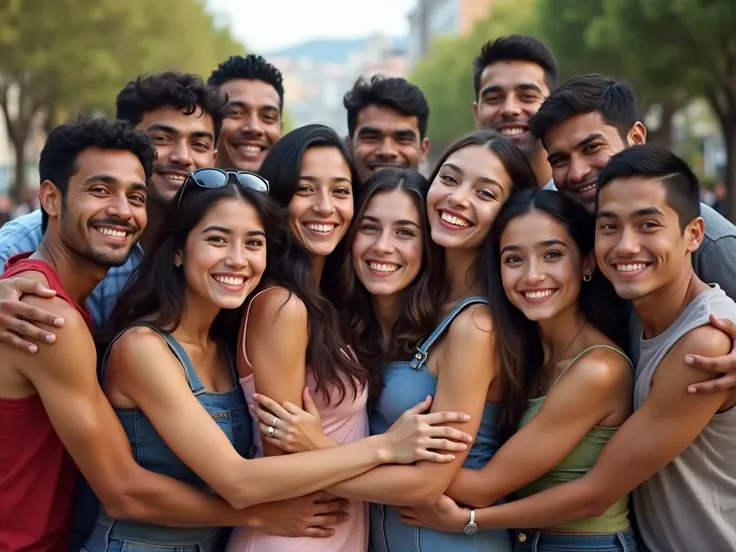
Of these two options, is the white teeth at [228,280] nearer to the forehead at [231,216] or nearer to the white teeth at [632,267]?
the forehead at [231,216]

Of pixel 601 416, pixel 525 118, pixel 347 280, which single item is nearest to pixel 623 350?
pixel 601 416

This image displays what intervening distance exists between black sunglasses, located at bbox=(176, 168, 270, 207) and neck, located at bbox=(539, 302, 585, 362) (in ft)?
5.01

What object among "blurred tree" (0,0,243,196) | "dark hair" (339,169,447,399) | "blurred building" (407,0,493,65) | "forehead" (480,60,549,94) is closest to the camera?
"dark hair" (339,169,447,399)

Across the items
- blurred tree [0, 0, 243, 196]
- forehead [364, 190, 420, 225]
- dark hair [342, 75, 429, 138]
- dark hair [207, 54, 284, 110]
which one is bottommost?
forehead [364, 190, 420, 225]

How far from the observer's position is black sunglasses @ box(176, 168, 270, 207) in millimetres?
4316

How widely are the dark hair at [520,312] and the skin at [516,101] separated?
2128mm

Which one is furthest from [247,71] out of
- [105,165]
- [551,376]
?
[551,376]

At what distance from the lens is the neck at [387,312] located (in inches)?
189

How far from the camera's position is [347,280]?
4.84 meters

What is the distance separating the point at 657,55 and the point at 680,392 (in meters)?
18.8

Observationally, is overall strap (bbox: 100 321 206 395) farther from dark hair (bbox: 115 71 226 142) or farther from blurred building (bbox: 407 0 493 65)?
blurred building (bbox: 407 0 493 65)

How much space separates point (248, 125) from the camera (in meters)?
6.96

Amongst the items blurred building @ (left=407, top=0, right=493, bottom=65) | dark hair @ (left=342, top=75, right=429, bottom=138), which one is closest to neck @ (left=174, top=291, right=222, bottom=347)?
dark hair @ (left=342, top=75, right=429, bottom=138)

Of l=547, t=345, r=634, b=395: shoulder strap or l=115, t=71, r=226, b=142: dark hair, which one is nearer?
l=547, t=345, r=634, b=395: shoulder strap
